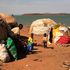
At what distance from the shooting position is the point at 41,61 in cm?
1276

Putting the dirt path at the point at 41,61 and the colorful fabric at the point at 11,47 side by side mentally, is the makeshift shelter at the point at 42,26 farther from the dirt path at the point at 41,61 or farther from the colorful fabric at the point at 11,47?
the colorful fabric at the point at 11,47

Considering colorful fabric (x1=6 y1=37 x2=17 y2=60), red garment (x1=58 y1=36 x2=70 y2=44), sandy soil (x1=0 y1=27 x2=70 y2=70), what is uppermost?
colorful fabric (x1=6 y1=37 x2=17 y2=60)

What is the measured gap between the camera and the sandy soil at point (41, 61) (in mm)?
11984

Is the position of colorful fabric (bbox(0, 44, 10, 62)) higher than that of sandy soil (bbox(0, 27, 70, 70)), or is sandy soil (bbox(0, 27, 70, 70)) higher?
colorful fabric (bbox(0, 44, 10, 62))

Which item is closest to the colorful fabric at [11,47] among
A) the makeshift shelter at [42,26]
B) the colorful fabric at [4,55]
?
the colorful fabric at [4,55]

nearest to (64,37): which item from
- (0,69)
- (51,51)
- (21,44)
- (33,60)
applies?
(51,51)

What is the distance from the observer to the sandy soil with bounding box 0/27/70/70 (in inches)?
472

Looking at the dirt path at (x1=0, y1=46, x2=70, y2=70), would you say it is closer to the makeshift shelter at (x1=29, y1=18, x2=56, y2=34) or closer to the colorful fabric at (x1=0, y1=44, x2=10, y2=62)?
the colorful fabric at (x1=0, y1=44, x2=10, y2=62)

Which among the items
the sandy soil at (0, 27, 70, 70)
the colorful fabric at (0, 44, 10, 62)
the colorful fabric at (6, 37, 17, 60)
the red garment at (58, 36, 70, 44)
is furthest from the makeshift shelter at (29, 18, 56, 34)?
the colorful fabric at (0, 44, 10, 62)

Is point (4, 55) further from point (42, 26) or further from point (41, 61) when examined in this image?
point (42, 26)

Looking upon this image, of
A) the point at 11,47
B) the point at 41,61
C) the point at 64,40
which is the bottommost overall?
the point at 41,61

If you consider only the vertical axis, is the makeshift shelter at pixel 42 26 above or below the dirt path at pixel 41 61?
above

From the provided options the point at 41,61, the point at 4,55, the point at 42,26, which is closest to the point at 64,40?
the point at 42,26

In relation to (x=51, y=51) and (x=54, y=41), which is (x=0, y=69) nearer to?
(x=51, y=51)
